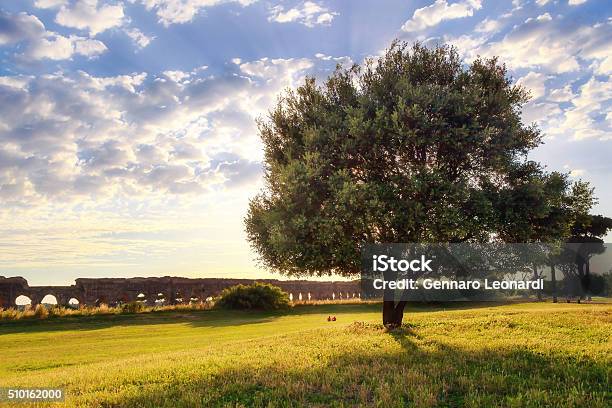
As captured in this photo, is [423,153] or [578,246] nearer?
[423,153]

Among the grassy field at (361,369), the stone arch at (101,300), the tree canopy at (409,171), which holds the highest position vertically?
the tree canopy at (409,171)

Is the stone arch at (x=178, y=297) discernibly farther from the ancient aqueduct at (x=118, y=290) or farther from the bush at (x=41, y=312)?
the bush at (x=41, y=312)

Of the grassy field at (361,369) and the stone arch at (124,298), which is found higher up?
the grassy field at (361,369)

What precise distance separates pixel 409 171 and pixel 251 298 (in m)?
29.0

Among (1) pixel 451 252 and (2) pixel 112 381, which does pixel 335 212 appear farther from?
(2) pixel 112 381

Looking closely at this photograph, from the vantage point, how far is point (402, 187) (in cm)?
2014

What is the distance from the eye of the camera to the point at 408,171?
20.8 meters

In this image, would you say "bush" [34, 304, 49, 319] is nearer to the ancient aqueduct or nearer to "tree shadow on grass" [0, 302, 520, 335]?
"tree shadow on grass" [0, 302, 520, 335]

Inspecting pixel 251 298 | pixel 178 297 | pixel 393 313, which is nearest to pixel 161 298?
pixel 178 297

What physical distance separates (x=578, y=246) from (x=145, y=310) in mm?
53427

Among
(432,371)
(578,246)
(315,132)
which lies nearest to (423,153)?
(315,132)

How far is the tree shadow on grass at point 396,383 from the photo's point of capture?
9.84 m

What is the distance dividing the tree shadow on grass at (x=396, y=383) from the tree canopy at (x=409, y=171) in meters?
6.56

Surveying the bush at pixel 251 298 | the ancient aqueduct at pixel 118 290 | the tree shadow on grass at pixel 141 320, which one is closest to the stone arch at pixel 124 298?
the ancient aqueduct at pixel 118 290
